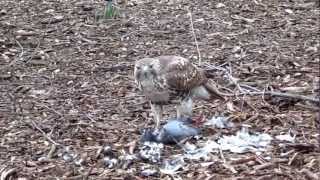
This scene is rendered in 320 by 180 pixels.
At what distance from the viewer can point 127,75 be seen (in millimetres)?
6445

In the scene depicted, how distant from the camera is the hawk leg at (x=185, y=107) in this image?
5008 millimetres

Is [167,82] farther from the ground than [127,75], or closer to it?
farther from the ground

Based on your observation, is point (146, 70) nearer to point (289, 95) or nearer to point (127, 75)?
point (289, 95)

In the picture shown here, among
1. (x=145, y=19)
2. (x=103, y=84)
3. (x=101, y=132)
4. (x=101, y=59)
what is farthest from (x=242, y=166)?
(x=145, y=19)

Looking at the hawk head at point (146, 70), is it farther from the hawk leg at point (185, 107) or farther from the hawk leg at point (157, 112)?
the hawk leg at point (185, 107)

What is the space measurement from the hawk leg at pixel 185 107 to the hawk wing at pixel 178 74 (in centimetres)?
12

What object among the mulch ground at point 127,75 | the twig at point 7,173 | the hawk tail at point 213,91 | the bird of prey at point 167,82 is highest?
the bird of prey at point 167,82

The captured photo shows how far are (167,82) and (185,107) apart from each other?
365 millimetres

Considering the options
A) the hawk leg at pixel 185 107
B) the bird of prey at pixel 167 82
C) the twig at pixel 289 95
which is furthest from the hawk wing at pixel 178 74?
the twig at pixel 289 95

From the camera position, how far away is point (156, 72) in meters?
4.70

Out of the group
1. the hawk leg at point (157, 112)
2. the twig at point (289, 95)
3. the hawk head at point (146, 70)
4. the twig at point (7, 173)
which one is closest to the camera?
the twig at point (7, 173)

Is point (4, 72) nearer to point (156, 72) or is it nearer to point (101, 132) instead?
point (101, 132)

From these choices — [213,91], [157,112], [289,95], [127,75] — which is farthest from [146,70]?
[127,75]

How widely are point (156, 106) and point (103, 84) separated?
142 centimetres
